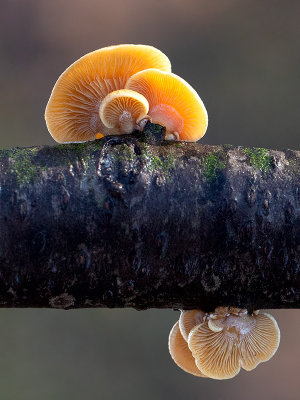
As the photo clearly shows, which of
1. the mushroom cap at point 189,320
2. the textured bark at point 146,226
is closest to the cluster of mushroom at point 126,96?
the textured bark at point 146,226

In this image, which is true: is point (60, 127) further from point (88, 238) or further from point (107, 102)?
point (88, 238)

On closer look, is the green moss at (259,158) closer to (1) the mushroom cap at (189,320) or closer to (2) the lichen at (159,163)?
(2) the lichen at (159,163)

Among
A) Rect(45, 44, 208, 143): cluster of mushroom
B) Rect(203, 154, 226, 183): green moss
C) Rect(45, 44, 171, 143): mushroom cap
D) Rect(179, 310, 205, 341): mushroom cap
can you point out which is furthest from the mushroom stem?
Rect(179, 310, 205, 341): mushroom cap

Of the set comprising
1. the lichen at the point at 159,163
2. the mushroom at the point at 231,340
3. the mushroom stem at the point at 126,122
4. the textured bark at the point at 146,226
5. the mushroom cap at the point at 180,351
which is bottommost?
the mushroom cap at the point at 180,351

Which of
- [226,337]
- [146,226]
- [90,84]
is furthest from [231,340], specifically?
[90,84]

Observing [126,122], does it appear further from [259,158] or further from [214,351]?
[214,351]

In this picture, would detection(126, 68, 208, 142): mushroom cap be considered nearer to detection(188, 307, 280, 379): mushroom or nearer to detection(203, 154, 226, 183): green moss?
detection(203, 154, 226, 183): green moss
